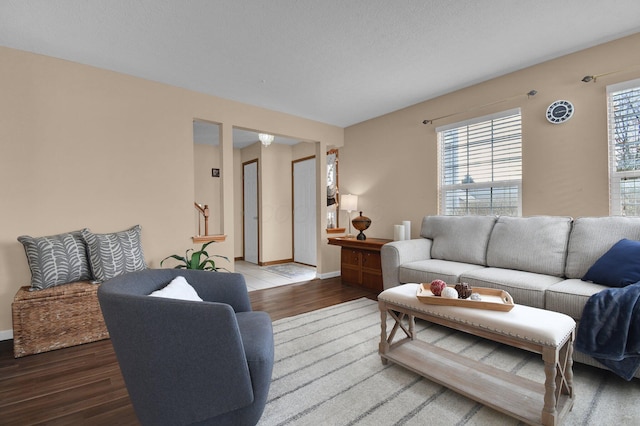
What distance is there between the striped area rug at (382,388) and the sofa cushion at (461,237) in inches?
34.6

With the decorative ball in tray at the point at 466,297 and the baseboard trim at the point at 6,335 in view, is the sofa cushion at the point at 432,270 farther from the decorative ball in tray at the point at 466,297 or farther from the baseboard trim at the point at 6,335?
the baseboard trim at the point at 6,335

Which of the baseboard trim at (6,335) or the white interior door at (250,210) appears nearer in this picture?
the baseboard trim at (6,335)

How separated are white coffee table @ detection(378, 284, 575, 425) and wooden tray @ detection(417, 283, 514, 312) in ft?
0.08

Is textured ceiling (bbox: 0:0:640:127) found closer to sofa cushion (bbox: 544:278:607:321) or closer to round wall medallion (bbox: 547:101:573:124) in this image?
round wall medallion (bbox: 547:101:573:124)

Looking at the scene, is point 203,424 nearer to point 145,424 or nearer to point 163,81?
point 145,424

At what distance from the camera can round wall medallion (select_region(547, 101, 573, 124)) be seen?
112 inches

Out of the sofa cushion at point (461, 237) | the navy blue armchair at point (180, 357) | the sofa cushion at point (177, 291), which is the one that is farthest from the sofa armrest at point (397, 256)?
the navy blue armchair at point (180, 357)

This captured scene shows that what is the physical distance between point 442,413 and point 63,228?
11.0 ft

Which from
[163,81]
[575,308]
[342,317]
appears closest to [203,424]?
[342,317]

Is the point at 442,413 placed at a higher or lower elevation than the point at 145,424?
lower

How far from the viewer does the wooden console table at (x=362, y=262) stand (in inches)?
155

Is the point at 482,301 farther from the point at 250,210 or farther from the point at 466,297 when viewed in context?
the point at 250,210

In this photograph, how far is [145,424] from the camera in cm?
132

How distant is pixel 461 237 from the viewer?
10.7 ft
